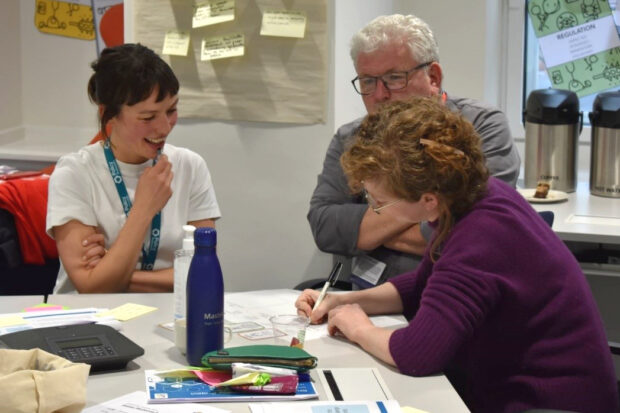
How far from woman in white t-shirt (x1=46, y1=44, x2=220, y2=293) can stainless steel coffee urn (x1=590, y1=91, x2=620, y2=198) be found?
1734mm

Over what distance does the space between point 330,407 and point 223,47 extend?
1.76m

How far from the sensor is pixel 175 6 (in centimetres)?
291

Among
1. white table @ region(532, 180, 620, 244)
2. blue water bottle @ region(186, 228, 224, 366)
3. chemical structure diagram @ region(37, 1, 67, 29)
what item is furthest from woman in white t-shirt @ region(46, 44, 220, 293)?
chemical structure diagram @ region(37, 1, 67, 29)

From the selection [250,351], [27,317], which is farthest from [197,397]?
[27,317]

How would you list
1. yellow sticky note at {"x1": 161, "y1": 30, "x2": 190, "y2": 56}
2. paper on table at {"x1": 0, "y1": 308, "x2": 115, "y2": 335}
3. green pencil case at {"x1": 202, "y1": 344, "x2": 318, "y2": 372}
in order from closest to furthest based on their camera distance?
green pencil case at {"x1": 202, "y1": 344, "x2": 318, "y2": 372} < paper on table at {"x1": 0, "y1": 308, "x2": 115, "y2": 335} < yellow sticky note at {"x1": 161, "y1": 30, "x2": 190, "y2": 56}

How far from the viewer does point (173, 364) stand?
1.58 metres

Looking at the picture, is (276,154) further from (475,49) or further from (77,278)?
(475,49)

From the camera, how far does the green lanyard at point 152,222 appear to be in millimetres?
2346

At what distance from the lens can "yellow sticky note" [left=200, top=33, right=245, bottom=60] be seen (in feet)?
9.23

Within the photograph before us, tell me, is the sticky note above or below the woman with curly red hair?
below

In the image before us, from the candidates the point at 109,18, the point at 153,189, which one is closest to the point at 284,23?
the point at 153,189

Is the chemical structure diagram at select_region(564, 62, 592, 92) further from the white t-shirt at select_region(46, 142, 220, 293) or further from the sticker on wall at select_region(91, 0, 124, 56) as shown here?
the sticker on wall at select_region(91, 0, 124, 56)

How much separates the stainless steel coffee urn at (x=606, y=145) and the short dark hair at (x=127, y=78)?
5.79 feet

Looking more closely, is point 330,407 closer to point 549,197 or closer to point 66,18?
point 549,197
